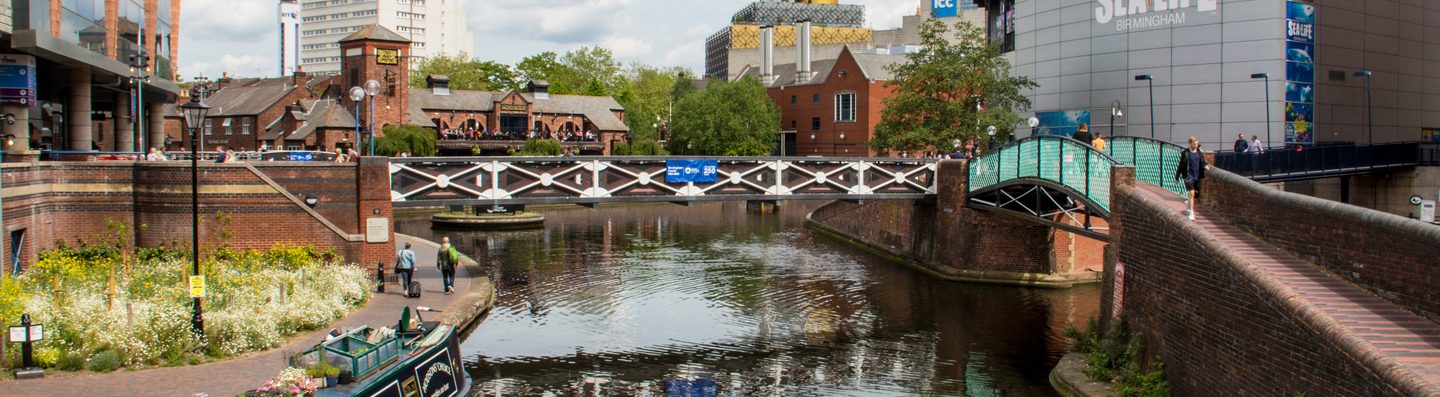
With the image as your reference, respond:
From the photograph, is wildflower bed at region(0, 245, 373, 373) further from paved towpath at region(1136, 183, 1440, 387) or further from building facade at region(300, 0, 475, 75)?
building facade at region(300, 0, 475, 75)

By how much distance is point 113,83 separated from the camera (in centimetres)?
3578

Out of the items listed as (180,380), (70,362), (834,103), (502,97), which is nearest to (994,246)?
(180,380)

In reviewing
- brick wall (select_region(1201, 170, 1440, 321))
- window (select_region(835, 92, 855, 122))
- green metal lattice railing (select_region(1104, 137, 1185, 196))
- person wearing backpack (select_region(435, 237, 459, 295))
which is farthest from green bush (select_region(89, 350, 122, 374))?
window (select_region(835, 92, 855, 122))

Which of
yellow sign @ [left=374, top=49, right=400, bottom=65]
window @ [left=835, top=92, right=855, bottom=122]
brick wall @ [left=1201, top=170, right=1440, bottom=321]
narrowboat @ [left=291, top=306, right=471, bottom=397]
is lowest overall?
narrowboat @ [left=291, top=306, right=471, bottom=397]

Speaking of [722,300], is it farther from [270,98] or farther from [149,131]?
[270,98]

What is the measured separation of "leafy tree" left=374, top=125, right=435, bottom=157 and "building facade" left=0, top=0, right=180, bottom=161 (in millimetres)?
17223

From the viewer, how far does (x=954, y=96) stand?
159ft

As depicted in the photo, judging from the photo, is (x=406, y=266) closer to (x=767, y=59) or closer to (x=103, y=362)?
(x=103, y=362)

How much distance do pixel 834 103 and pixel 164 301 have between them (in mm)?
59686

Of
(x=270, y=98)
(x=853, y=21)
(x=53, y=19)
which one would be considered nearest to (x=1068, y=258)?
(x=53, y=19)

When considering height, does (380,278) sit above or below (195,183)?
below

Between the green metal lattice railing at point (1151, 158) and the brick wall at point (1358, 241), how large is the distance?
7.14 meters

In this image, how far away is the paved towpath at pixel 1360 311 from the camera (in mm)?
10438

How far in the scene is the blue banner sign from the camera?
30.1 m
